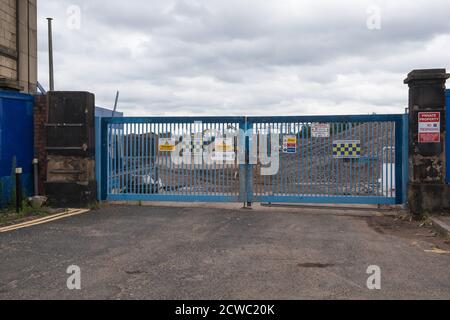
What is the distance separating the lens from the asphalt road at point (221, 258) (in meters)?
4.88

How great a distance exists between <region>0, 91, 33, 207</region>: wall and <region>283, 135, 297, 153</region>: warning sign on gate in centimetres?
607

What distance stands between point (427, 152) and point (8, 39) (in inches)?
581

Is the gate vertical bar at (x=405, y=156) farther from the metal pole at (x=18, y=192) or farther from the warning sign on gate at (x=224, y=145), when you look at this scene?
the metal pole at (x=18, y=192)

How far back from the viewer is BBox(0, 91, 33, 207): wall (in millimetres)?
10438

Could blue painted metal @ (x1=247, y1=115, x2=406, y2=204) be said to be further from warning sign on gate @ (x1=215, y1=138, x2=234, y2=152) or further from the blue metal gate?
warning sign on gate @ (x1=215, y1=138, x2=234, y2=152)

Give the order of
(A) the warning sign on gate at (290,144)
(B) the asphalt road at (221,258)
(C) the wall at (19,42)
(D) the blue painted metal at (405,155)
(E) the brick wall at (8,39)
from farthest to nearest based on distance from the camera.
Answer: (C) the wall at (19,42)
(E) the brick wall at (8,39)
(A) the warning sign on gate at (290,144)
(D) the blue painted metal at (405,155)
(B) the asphalt road at (221,258)

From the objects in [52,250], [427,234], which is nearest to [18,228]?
[52,250]

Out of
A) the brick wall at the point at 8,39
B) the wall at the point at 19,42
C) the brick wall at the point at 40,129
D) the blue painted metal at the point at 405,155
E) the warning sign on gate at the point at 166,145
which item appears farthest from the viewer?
the wall at the point at 19,42

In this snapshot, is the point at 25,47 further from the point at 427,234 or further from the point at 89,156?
the point at 427,234

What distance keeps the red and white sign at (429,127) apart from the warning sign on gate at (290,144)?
2.67 m

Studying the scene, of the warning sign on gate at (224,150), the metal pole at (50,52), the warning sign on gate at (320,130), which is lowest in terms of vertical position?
the warning sign on gate at (224,150)

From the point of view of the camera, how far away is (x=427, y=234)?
27.2ft

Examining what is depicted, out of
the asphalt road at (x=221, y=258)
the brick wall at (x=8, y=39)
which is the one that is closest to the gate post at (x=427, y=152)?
the asphalt road at (x=221, y=258)

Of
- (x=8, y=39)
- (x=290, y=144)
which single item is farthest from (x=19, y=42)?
(x=290, y=144)
